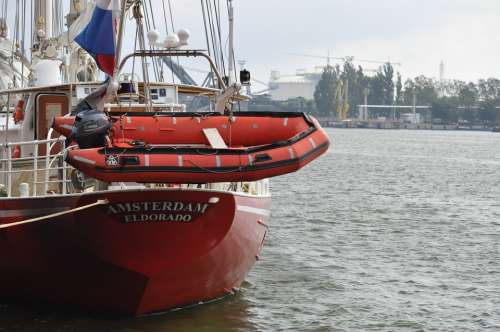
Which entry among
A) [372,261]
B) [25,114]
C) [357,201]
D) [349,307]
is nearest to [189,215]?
[349,307]

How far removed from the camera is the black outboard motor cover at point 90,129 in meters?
14.5

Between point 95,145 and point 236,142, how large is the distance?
2324 millimetres

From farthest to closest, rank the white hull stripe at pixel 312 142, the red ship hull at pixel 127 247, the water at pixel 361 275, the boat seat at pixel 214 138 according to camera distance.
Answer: the water at pixel 361 275 < the boat seat at pixel 214 138 < the red ship hull at pixel 127 247 < the white hull stripe at pixel 312 142

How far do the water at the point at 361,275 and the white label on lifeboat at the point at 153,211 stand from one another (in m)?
1.94

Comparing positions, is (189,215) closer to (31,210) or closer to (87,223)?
(87,223)

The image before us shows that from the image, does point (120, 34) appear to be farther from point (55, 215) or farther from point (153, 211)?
point (55, 215)

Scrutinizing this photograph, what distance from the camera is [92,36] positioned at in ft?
52.4

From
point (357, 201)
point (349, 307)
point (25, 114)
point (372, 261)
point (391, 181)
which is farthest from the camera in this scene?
point (391, 181)

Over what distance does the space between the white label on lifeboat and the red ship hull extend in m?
0.01

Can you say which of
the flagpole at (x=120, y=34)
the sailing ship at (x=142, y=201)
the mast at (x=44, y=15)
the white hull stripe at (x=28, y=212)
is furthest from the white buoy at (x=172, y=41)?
the mast at (x=44, y=15)

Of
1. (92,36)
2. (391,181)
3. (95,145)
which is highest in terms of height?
(92,36)

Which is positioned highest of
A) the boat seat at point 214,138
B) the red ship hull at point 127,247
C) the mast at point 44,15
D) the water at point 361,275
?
the mast at point 44,15

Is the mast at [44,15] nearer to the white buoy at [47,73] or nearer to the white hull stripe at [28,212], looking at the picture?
the white buoy at [47,73]

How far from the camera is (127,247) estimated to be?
578 inches
